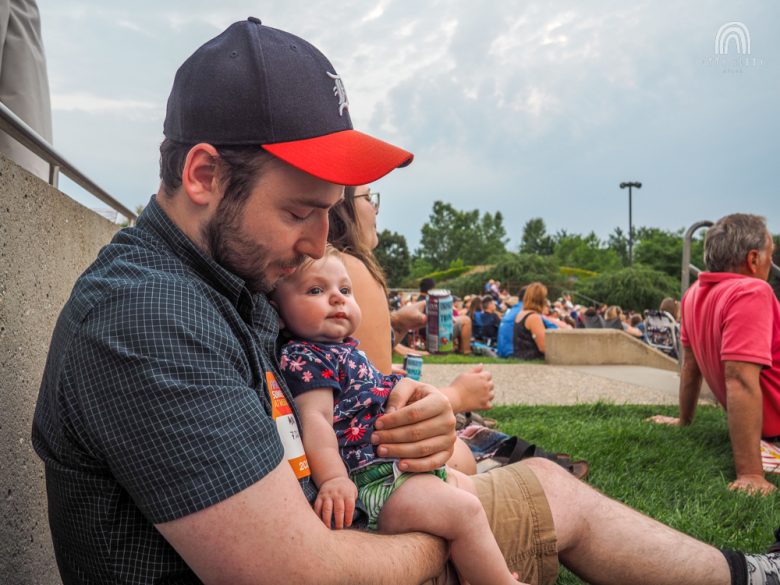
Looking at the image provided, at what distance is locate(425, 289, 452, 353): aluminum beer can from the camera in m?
4.31

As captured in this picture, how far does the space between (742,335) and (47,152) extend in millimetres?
4190

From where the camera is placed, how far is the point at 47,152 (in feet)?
6.71

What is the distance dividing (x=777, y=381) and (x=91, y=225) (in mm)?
4307

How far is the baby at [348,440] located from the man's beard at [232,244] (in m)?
0.55

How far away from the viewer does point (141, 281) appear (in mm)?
1294

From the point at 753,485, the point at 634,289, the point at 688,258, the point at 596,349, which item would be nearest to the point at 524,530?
the point at 753,485

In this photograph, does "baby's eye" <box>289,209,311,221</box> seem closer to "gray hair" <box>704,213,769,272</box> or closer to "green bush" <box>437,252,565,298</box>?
"gray hair" <box>704,213,769,272</box>

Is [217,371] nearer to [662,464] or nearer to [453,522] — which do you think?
[453,522]

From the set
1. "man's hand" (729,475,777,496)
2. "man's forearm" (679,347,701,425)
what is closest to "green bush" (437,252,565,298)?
"man's forearm" (679,347,701,425)

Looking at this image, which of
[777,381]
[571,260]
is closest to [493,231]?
[571,260]

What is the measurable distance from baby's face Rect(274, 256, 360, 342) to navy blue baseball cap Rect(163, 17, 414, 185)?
2.09 ft

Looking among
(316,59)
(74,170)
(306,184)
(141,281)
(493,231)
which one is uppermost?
(493,231)

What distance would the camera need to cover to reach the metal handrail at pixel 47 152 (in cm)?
168

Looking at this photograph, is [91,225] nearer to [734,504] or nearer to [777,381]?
[734,504]
